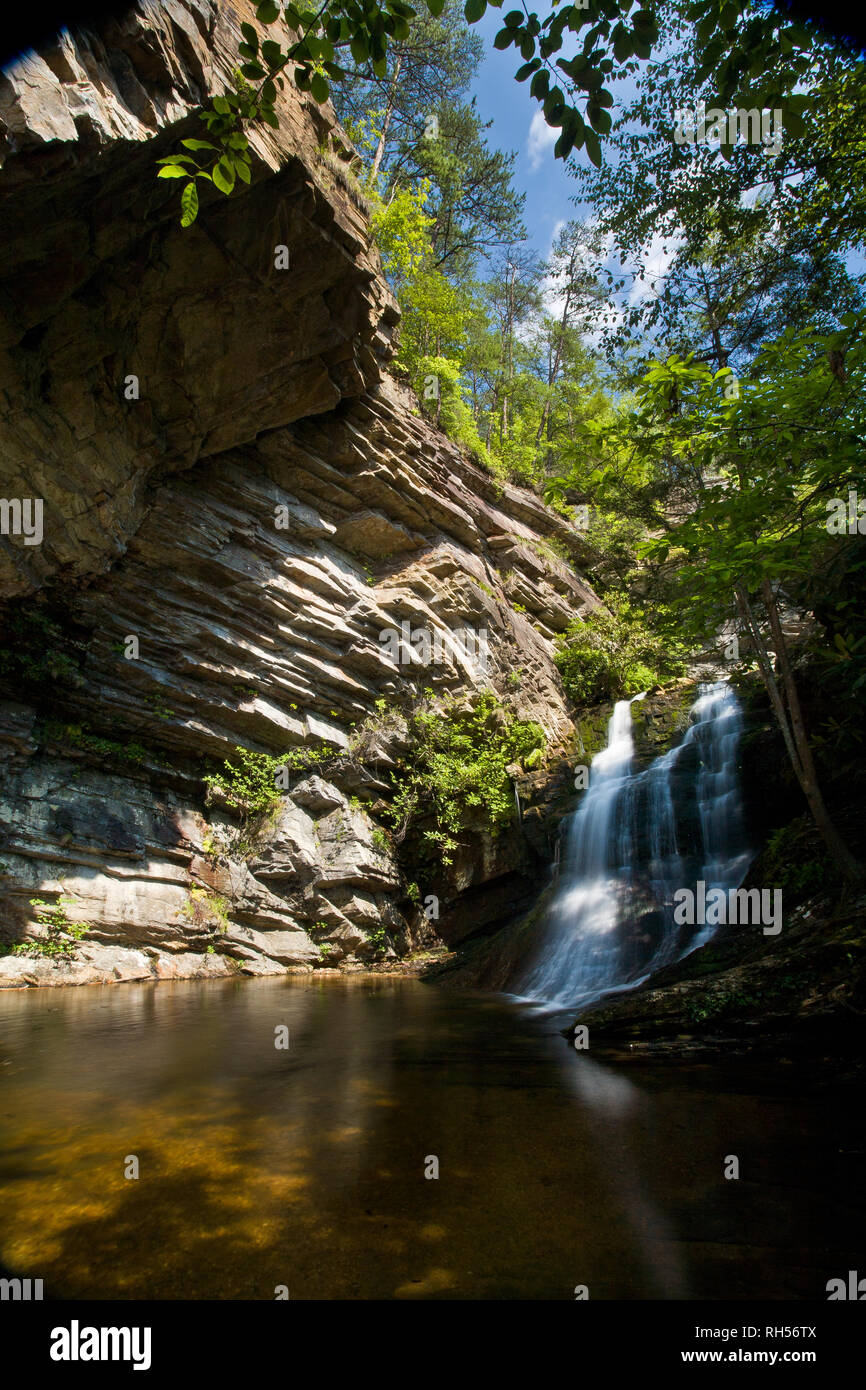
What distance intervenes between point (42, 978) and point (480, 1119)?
32.9 feet

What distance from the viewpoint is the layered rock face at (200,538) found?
8.13 metres

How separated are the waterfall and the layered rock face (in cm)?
217

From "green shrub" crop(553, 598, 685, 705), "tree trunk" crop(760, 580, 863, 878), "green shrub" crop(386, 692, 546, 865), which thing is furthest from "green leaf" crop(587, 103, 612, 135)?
"green shrub" crop(553, 598, 685, 705)

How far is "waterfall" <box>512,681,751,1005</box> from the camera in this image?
10.2 m

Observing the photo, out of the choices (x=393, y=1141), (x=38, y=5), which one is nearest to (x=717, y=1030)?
(x=393, y=1141)

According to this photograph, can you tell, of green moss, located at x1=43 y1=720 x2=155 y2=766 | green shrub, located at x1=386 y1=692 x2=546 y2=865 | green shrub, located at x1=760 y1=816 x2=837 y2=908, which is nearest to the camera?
green shrub, located at x1=760 y1=816 x2=837 y2=908

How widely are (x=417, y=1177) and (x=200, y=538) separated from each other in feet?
41.4

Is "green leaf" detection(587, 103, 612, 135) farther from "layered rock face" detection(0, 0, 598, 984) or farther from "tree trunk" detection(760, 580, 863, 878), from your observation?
"layered rock face" detection(0, 0, 598, 984)

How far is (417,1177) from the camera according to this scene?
9.73 ft

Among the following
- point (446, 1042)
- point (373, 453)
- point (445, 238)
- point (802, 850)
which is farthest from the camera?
point (445, 238)

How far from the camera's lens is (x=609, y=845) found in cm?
1304

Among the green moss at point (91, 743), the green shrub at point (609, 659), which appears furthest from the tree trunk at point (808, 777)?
the green moss at point (91, 743)

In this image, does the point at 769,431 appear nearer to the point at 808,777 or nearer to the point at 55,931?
the point at 808,777

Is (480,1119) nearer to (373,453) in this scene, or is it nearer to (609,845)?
(609,845)
